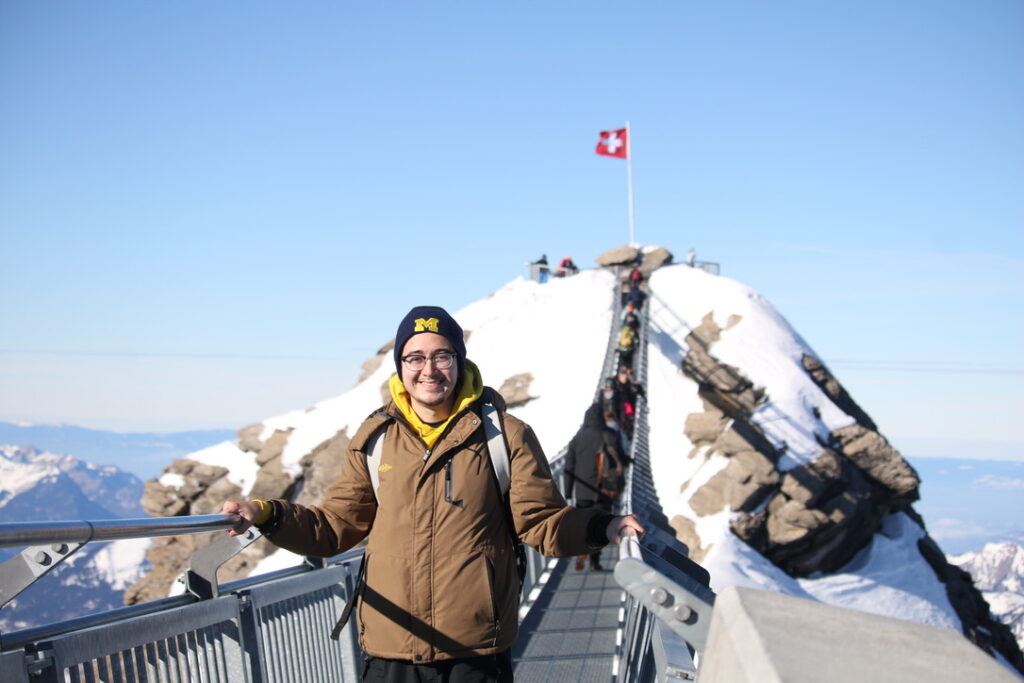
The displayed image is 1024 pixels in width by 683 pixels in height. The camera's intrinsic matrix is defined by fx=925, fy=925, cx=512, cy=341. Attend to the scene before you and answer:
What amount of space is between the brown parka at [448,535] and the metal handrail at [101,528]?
0.34m

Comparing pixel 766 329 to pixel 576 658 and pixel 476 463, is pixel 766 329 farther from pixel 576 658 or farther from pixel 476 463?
pixel 476 463

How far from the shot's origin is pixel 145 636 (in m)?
3.68

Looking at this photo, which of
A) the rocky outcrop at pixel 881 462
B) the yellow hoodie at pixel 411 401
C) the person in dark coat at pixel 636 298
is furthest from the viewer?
the person in dark coat at pixel 636 298

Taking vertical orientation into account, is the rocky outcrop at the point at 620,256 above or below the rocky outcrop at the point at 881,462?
above

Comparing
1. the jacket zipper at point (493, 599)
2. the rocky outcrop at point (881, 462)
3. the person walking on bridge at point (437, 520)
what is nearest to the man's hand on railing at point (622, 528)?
the person walking on bridge at point (437, 520)

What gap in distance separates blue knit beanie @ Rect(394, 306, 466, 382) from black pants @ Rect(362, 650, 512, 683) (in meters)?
1.08

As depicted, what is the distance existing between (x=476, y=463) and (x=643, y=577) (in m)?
1.35

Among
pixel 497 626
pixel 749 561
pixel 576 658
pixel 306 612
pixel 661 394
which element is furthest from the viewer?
pixel 661 394

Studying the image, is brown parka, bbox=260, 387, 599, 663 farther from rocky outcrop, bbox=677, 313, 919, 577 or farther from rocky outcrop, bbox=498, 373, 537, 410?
rocky outcrop, bbox=498, 373, 537, 410

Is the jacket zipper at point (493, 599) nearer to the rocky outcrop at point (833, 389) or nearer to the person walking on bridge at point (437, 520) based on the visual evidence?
the person walking on bridge at point (437, 520)

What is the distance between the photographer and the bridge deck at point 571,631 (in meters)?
6.91

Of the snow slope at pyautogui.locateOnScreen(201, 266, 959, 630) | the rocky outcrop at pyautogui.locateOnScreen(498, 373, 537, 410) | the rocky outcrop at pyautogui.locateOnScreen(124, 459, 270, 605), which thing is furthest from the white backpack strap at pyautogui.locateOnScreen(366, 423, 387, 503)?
the rocky outcrop at pyautogui.locateOnScreen(498, 373, 537, 410)

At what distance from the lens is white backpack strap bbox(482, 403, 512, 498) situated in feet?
11.6

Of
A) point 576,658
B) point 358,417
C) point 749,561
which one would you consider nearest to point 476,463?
point 576,658
